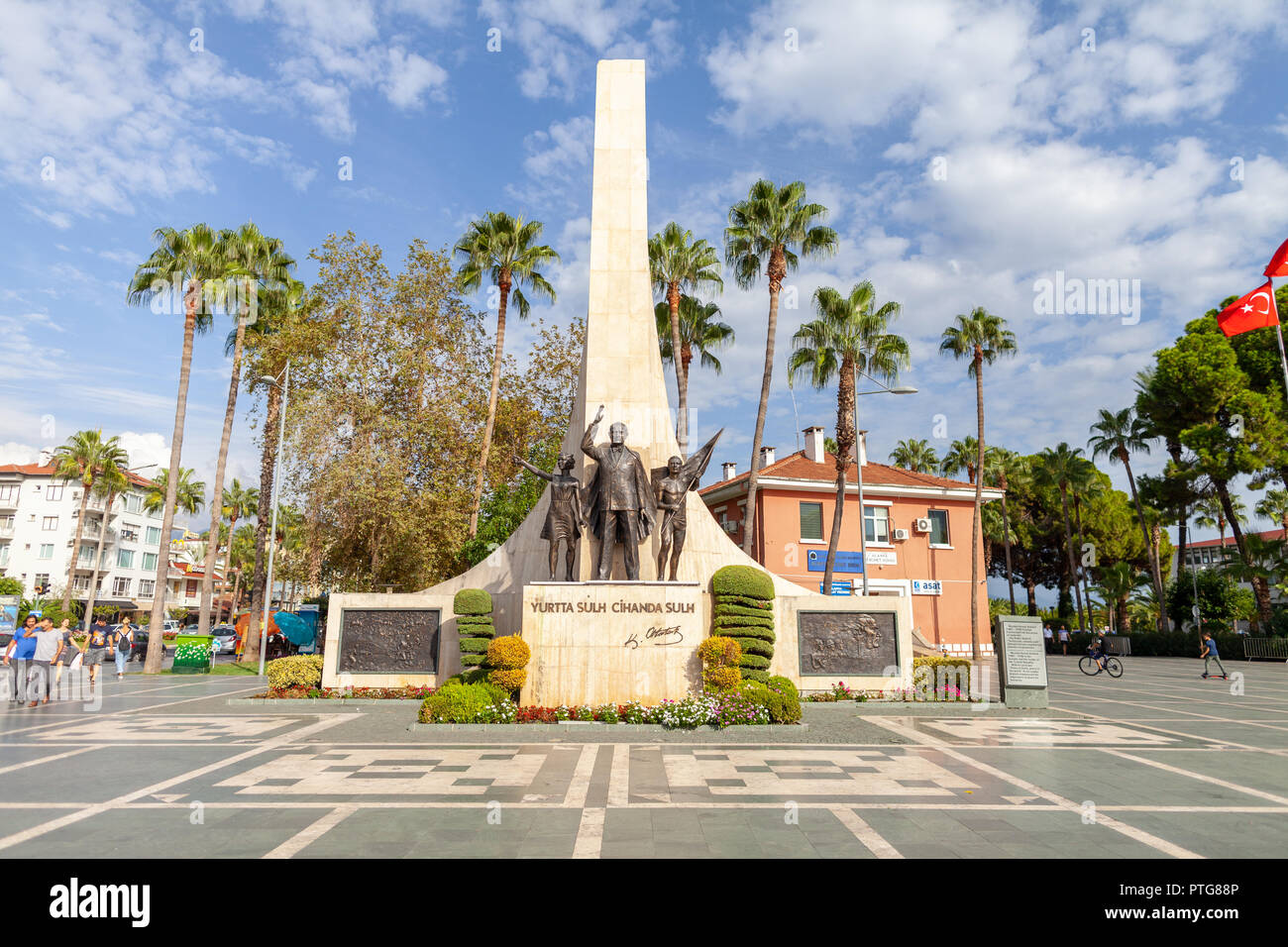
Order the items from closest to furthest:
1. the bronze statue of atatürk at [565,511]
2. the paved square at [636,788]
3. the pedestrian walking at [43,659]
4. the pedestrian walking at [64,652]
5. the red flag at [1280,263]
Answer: the paved square at [636,788] < the bronze statue of atatürk at [565,511] < the pedestrian walking at [43,659] < the pedestrian walking at [64,652] < the red flag at [1280,263]

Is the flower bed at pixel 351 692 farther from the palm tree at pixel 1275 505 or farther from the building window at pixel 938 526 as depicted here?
the palm tree at pixel 1275 505

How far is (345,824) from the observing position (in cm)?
680

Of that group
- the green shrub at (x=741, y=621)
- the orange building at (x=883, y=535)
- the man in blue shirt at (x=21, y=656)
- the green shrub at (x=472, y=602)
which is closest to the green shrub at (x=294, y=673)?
the green shrub at (x=472, y=602)

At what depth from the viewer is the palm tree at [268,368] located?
28.0 metres

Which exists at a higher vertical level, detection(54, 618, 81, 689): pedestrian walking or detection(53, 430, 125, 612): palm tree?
detection(53, 430, 125, 612): palm tree

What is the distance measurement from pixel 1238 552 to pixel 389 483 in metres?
43.8

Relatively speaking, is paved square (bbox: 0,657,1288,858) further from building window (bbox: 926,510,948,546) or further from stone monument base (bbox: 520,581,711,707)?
building window (bbox: 926,510,948,546)

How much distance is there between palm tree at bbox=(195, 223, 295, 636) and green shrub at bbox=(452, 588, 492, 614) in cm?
1660

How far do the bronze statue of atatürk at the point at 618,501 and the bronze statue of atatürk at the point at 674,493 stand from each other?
1.51 ft

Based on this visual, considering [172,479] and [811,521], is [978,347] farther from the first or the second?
[172,479]

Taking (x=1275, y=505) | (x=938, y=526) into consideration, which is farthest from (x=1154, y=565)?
(x=938, y=526)

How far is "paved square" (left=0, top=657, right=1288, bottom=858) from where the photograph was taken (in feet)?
20.7
